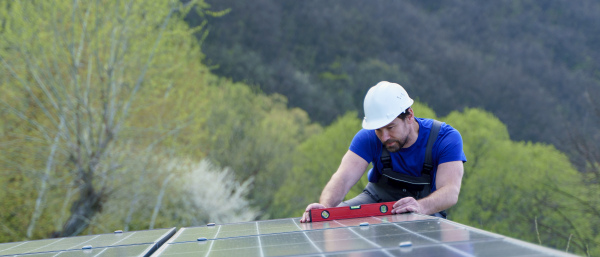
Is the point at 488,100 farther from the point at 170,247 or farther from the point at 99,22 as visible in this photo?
the point at 170,247

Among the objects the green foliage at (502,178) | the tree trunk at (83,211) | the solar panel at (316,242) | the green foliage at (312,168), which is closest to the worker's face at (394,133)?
the solar panel at (316,242)

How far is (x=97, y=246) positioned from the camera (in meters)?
3.99

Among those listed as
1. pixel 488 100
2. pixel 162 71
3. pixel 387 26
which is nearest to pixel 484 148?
pixel 488 100

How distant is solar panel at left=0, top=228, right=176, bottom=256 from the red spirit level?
3.38ft

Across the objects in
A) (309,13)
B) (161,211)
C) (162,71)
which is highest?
(309,13)

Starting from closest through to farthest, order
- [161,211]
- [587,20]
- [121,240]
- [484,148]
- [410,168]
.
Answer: [121,240] < [410,168] < [161,211] < [484,148] < [587,20]

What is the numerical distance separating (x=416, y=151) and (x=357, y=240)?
2360mm

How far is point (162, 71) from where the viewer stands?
18.3 meters

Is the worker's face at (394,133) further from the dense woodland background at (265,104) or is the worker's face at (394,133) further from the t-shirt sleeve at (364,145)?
the dense woodland background at (265,104)

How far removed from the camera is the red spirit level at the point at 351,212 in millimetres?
4594

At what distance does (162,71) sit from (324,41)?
46.0 meters

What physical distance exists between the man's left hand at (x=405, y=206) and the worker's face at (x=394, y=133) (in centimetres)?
87

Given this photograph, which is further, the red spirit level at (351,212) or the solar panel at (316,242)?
the red spirit level at (351,212)

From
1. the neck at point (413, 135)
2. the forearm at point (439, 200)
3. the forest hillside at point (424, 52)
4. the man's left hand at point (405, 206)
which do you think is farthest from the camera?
the forest hillside at point (424, 52)
